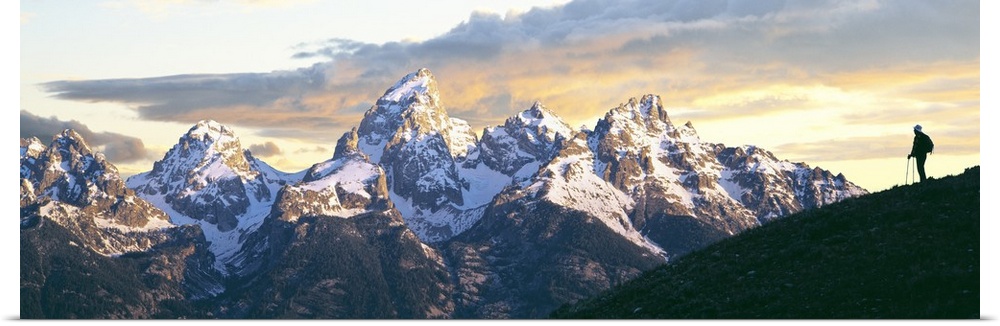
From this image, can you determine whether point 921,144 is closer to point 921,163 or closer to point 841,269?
point 921,163

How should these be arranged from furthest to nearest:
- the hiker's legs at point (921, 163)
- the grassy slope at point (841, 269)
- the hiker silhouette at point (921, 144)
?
1. the hiker's legs at point (921, 163)
2. the hiker silhouette at point (921, 144)
3. the grassy slope at point (841, 269)

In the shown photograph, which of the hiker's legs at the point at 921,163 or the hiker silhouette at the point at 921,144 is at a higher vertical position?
the hiker silhouette at the point at 921,144

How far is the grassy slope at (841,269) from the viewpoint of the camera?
5641 centimetres

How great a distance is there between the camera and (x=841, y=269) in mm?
61094

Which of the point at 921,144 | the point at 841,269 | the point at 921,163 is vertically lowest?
the point at 841,269

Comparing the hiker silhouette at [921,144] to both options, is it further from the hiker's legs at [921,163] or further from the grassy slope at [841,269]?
the grassy slope at [841,269]

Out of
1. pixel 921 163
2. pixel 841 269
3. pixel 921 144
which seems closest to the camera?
pixel 841 269

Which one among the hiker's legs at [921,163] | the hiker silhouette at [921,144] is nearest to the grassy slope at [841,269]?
the hiker's legs at [921,163]

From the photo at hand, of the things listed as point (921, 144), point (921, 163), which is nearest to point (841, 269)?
point (921, 144)

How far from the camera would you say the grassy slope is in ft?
185

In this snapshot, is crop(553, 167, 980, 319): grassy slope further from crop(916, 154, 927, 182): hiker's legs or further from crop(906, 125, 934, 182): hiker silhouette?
crop(906, 125, 934, 182): hiker silhouette
